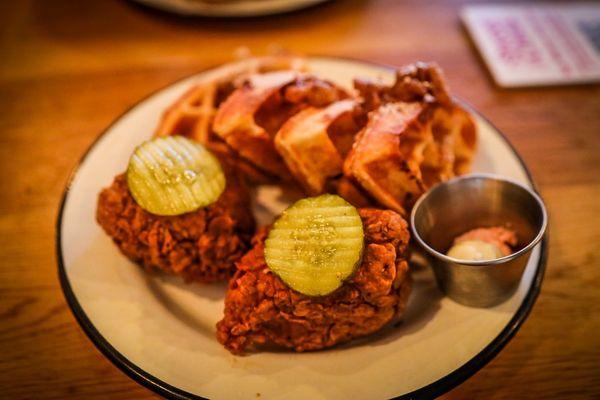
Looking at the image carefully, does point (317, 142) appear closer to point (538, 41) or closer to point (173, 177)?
point (173, 177)

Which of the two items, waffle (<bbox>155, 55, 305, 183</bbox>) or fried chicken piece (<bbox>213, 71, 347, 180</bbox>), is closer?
fried chicken piece (<bbox>213, 71, 347, 180</bbox>)

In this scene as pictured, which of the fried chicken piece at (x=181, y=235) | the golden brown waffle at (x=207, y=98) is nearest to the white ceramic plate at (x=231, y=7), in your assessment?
the golden brown waffle at (x=207, y=98)

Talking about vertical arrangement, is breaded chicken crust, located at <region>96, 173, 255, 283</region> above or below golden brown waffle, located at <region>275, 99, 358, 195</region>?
below

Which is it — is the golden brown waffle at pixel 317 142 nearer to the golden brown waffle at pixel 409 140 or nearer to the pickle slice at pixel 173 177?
the golden brown waffle at pixel 409 140

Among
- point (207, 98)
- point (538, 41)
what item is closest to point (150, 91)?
point (207, 98)

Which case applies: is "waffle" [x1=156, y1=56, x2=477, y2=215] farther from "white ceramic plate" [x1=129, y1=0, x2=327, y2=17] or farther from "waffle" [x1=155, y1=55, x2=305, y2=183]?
"white ceramic plate" [x1=129, y1=0, x2=327, y2=17]

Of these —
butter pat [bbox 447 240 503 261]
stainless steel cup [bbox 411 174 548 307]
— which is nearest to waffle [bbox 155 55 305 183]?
stainless steel cup [bbox 411 174 548 307]

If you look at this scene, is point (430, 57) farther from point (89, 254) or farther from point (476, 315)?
point (89, 254)

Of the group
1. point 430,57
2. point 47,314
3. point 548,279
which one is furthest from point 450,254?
point 430,57
